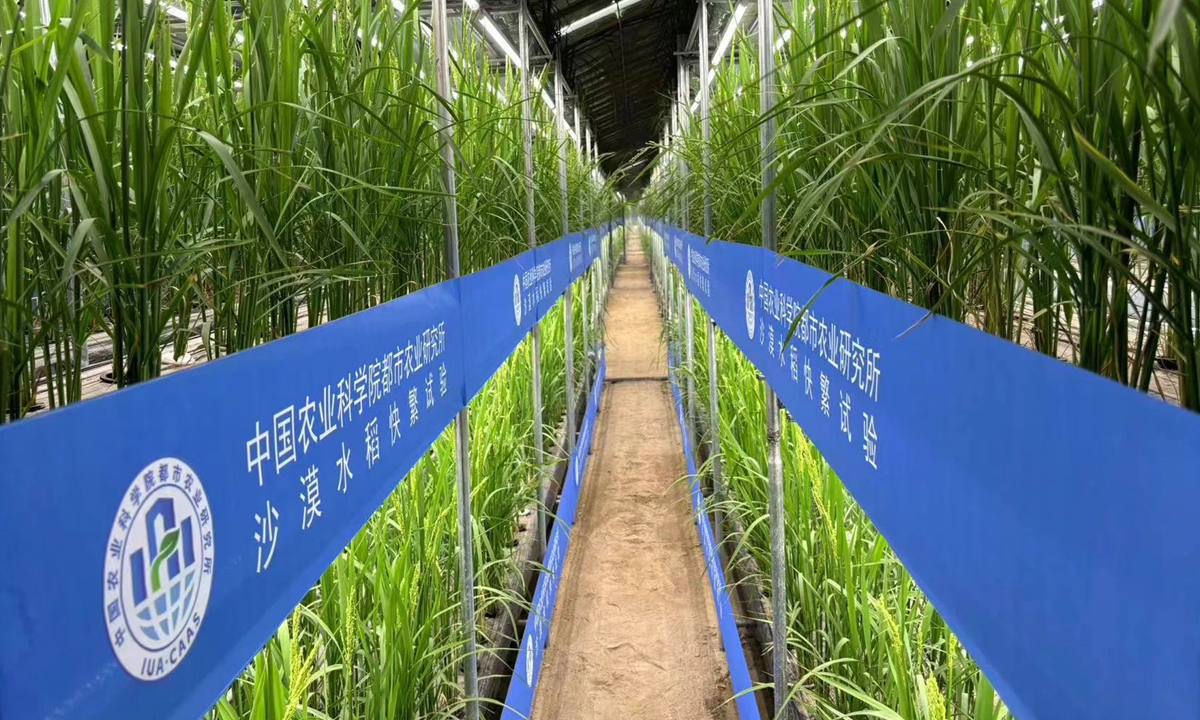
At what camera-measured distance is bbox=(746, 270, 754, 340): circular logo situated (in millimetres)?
1686

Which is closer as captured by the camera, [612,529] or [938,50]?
[938,50]

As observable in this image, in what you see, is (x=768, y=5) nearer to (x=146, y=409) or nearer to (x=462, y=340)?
(x=462, y=340)

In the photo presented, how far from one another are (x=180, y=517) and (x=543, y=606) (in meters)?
1.93

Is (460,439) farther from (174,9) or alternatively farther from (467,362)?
(174,9)

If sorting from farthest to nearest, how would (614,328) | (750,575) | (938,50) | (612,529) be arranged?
(614,328)
(612,529)
(750,575)
(938,50)

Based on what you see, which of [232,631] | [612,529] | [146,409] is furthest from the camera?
[612,529]

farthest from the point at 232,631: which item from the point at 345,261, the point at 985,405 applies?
the point at 345,261

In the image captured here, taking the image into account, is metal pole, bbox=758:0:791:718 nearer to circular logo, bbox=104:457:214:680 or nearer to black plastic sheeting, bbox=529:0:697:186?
circular logo, bbox=104:457:214:680

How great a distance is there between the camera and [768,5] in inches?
57.4

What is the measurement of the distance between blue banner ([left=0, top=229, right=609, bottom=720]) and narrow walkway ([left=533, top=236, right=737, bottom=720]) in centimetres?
153

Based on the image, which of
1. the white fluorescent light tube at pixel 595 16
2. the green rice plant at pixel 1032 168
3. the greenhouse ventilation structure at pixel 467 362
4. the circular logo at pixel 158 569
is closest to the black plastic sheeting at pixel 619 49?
the white fluorescent light tube at pixel 595 16

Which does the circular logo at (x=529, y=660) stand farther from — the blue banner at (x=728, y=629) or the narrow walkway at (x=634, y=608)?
the blue banner at (x=728, y=629)

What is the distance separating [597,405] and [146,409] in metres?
4.84

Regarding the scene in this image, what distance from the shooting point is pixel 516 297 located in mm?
2170
